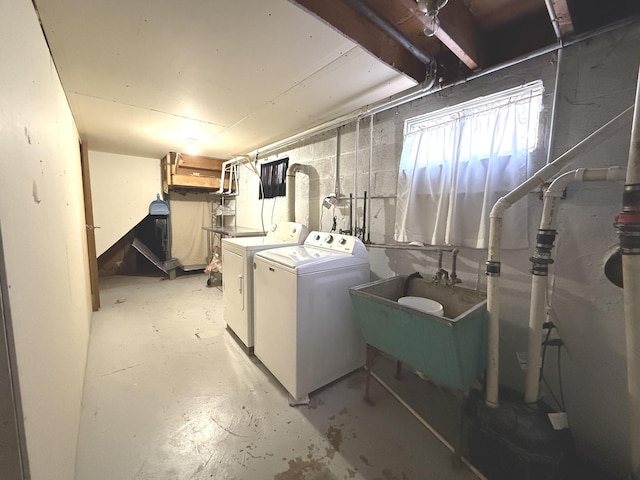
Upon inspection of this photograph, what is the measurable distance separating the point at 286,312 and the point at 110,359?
1677mm

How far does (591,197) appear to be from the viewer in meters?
1.23

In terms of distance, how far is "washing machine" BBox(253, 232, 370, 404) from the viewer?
65.9 inches

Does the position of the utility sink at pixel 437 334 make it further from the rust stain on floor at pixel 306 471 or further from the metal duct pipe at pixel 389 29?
the metal duct pipe at pixel 389 29

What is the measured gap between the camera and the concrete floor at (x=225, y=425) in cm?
129

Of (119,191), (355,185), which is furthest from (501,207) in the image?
(119,191)

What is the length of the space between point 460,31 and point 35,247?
206 cm

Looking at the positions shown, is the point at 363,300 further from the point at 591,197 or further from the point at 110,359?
the point at 110,359

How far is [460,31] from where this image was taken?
1.29 m

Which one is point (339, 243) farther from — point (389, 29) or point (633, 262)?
point (633, 262)

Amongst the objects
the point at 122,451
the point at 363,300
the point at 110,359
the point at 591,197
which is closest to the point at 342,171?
the point at 363,300

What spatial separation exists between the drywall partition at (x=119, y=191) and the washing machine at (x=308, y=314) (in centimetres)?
341

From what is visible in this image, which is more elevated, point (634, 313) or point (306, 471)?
point (634, 313)

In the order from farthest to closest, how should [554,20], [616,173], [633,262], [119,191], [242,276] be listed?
[119,191]
[242,276]
[554,20]
[616,173]
[633,262]

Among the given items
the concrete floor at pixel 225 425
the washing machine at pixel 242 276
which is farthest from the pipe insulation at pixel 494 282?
the washing machine at pixel 242 276
